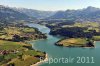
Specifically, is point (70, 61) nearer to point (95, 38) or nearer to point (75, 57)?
point (75, 57)

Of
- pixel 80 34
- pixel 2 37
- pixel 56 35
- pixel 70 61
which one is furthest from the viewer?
pixel 56 35

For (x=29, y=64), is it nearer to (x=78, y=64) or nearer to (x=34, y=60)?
(x=34, y=60)

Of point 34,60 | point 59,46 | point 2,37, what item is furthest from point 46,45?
point 34,60

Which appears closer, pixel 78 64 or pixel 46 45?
pixel 78 64

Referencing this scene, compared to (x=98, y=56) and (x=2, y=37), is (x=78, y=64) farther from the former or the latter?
(x=2, y=37)

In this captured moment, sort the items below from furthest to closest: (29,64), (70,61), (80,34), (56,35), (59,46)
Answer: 1. (56,35)
2. (80,34)
3. (59,46)
4. (70,61)
5. (29,64)

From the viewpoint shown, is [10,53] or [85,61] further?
[10,53]

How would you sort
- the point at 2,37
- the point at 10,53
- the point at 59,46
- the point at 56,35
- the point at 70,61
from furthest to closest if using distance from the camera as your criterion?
the point at 56,35 → the point at 2,37 → the point at 59,46 → the point at 10,53 → the point at 70,61

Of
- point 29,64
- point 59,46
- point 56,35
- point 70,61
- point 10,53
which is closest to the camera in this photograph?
point 29,64

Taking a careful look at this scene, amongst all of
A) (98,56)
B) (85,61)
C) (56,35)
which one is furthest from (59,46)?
(56,35)
